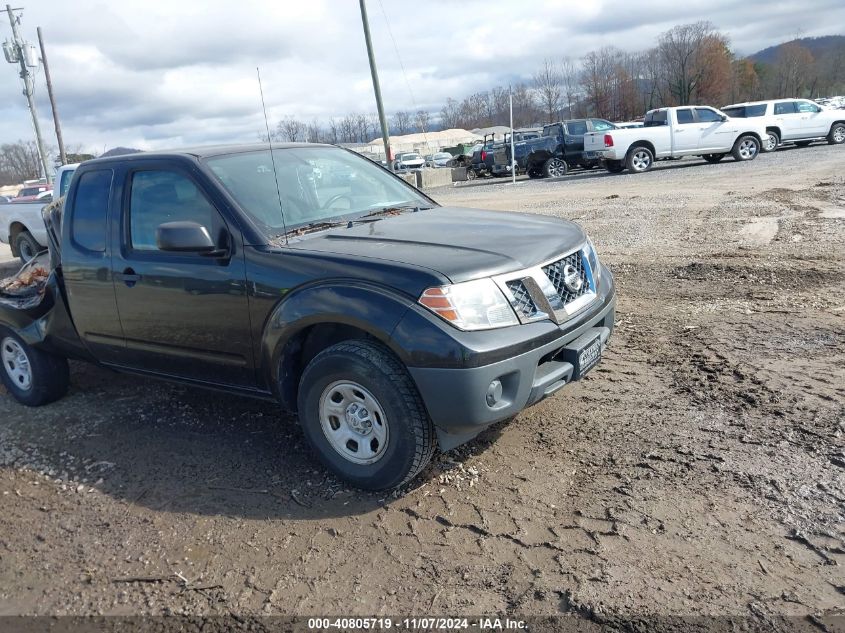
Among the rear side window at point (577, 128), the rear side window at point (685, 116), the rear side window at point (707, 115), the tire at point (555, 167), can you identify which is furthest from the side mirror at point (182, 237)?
the tire at point (555, 167)

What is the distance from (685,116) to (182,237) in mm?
20749

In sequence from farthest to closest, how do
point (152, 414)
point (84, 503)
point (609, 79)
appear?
point (609, 79) → point (152, 414) → point (84, 503)

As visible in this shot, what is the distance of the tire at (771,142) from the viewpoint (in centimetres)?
2260

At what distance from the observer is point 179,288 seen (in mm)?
3984

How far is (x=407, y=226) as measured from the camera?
4.00 metres

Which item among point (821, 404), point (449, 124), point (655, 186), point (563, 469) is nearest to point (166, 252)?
point (563, 469)

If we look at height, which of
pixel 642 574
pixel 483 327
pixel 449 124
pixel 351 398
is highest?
pixel 449 124

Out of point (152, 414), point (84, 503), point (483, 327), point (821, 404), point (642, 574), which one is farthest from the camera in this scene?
point (152, 414)

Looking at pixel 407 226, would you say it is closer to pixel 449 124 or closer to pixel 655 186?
pixel 655 186

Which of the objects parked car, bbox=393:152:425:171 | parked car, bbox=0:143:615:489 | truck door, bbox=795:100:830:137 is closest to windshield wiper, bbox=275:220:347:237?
parked car, bbox=0:143:615:489

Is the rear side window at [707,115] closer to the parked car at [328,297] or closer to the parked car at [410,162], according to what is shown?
the parked car at [328,297]

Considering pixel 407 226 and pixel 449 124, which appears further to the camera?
pixel 449 124

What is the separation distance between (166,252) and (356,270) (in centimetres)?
141

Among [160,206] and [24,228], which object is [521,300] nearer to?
[160,206]
